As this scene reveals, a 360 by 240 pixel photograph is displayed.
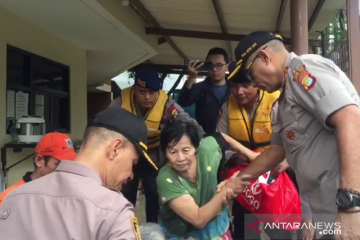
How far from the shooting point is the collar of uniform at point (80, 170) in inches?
41.6

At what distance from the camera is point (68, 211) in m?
0.97

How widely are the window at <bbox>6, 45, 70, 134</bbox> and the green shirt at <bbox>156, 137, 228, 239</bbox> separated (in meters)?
2.72

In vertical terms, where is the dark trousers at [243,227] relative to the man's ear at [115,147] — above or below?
below

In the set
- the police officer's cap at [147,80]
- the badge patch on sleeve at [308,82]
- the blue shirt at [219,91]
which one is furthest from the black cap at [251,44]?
the blue shirt at [219,91]

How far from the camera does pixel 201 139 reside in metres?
2.31

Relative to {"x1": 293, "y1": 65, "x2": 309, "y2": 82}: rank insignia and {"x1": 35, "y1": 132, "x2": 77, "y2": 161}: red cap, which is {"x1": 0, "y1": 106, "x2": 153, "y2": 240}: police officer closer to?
{"x1": 293, "y1": 65, "x2": 309, "y2": 82}: rank insignia

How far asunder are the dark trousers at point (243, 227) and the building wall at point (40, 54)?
262cm

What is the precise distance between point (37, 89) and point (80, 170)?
4.12m

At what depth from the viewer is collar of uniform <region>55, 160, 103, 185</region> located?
1.06 meters

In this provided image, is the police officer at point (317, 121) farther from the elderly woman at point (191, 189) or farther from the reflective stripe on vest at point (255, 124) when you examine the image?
the reflective stripe on vest at point (255, 124)

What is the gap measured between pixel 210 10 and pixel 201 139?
3007mm

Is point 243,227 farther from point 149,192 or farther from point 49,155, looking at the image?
point 49,155

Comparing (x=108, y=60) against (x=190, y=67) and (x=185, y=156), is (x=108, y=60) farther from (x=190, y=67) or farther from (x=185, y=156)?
(x=185, y=156)

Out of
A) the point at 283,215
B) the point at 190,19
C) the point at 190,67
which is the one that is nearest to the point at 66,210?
the point at 283,215
